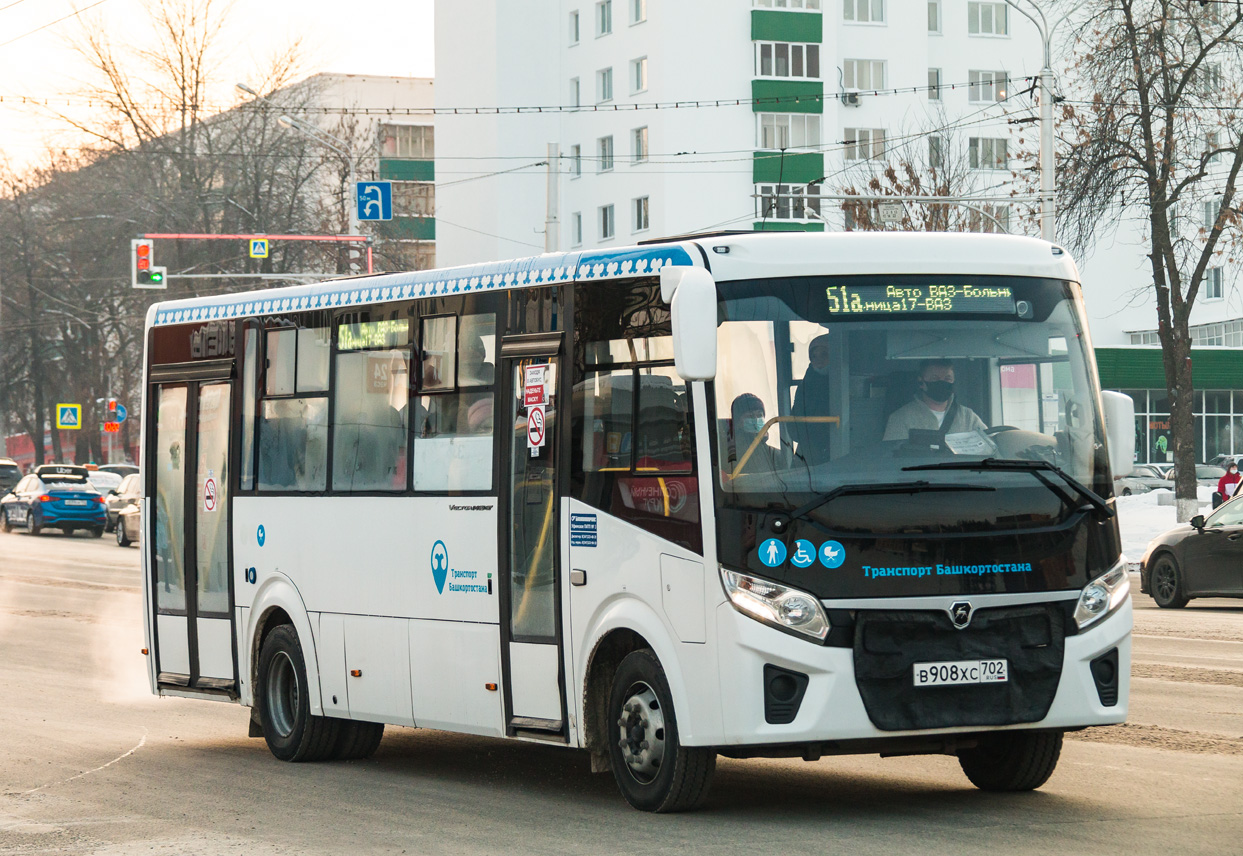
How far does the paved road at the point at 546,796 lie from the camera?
26.9ft

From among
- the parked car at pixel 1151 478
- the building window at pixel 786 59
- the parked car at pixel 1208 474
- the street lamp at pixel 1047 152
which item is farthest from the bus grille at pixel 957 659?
the building window at pixel 786 59

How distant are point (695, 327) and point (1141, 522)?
31.9 m

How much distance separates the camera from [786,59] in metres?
70.6

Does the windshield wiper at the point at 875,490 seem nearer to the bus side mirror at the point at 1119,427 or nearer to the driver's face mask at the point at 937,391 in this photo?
the driver's face mask at the point at 937,391

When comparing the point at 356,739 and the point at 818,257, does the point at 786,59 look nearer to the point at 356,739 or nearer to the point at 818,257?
the point at 356,739

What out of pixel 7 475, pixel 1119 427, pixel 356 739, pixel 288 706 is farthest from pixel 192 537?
pixel 7 475

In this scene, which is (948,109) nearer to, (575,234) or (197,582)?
(575,234)

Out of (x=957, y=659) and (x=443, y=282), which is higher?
(x=443, y=282)

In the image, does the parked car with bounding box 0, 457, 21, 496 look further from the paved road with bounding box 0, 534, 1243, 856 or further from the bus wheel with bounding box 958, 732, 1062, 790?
the bus wheel with bounding box 958, 732, 1062, 790

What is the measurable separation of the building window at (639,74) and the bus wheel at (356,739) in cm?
5997

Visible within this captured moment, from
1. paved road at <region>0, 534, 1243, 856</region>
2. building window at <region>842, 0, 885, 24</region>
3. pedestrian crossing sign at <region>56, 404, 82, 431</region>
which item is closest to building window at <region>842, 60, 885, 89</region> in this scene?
building window at <region>842, 0, 885, 24</region>

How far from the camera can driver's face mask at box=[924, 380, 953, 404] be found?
340 inches

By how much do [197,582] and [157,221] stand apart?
154 ft

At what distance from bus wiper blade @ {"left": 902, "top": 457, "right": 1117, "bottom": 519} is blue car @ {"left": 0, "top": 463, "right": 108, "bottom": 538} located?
1722 inches
